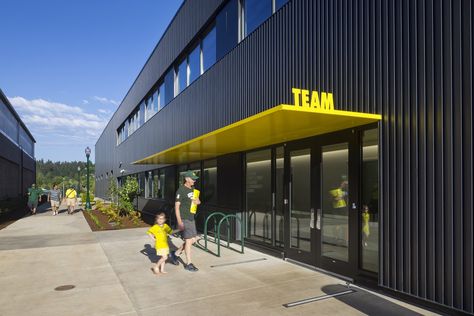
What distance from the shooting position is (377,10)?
575 cm

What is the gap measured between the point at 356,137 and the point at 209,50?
26.3ft

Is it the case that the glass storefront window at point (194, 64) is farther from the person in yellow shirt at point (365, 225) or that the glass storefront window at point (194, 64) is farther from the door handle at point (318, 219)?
the person in yellow shirt at point (365, 225)

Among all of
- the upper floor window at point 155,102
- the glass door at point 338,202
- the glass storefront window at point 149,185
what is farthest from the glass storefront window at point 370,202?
the glass storefront window at point 149,185

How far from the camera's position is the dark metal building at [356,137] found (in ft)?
15.1

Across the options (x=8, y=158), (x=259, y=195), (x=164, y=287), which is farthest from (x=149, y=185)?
(x=164, y=287)

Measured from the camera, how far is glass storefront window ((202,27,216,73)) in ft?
41.0

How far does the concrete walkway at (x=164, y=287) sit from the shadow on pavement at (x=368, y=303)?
0.04 ft

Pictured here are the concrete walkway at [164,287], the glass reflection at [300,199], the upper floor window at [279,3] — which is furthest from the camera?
the upper floor window at [279,3]

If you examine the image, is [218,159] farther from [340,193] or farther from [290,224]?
[340,193]

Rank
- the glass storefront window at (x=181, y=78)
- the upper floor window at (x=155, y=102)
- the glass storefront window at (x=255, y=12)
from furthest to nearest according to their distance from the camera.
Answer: the upper floor window at (x=155, y=102)
the glass storefront window at (x=181, y=78)
the glass storefront window at (x=255, y=12)

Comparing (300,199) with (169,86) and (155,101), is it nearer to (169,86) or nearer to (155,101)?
(169,86)

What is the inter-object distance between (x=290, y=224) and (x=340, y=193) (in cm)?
158

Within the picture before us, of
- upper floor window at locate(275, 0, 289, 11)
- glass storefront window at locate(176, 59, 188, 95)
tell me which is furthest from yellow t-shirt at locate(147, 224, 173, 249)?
glass storefront window at locate(176, 59, 188, 95)

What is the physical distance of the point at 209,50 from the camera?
12898 mm
